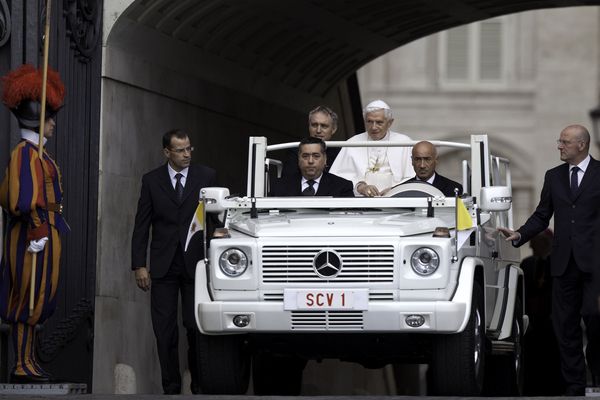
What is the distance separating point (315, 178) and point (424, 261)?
1.93 meters

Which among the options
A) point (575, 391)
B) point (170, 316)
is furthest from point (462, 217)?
point (170, 316)

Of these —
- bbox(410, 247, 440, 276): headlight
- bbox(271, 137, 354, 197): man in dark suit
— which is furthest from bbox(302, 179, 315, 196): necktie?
bbox(410, 247, 440, 276): headlight

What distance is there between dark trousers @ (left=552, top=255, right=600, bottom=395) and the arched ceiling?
5.11 m

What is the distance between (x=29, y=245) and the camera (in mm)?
15656

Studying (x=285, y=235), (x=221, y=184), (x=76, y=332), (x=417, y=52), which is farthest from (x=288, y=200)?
(x=417, y=52)

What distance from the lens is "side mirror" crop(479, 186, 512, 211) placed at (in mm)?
15738

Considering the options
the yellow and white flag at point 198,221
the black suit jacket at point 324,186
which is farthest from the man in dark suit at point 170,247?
the black suit jacket at point 324,186

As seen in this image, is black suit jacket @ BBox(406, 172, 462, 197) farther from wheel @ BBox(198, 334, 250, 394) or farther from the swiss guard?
the swiss guard

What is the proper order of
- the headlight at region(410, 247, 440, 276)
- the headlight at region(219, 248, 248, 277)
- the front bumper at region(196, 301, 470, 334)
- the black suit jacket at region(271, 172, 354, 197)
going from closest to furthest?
the front bumper at region(196, 301, 470, 334) → the headlight at region(410, 247, 440, 276) → the headlight at region(219, 248, 248, 277) → the black suit jacket at region(271, 172, 354, 197)

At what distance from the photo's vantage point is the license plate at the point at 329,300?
49.7 ft

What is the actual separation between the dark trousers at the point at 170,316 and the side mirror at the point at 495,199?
2817mm

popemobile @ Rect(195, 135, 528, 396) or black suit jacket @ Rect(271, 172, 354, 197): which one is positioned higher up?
black suit jacket @ Rect(271, 172, 354, 197)

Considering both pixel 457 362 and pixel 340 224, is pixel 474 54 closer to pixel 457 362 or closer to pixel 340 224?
pixel 340 224

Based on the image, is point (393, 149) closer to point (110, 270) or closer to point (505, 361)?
point (505, 361)
